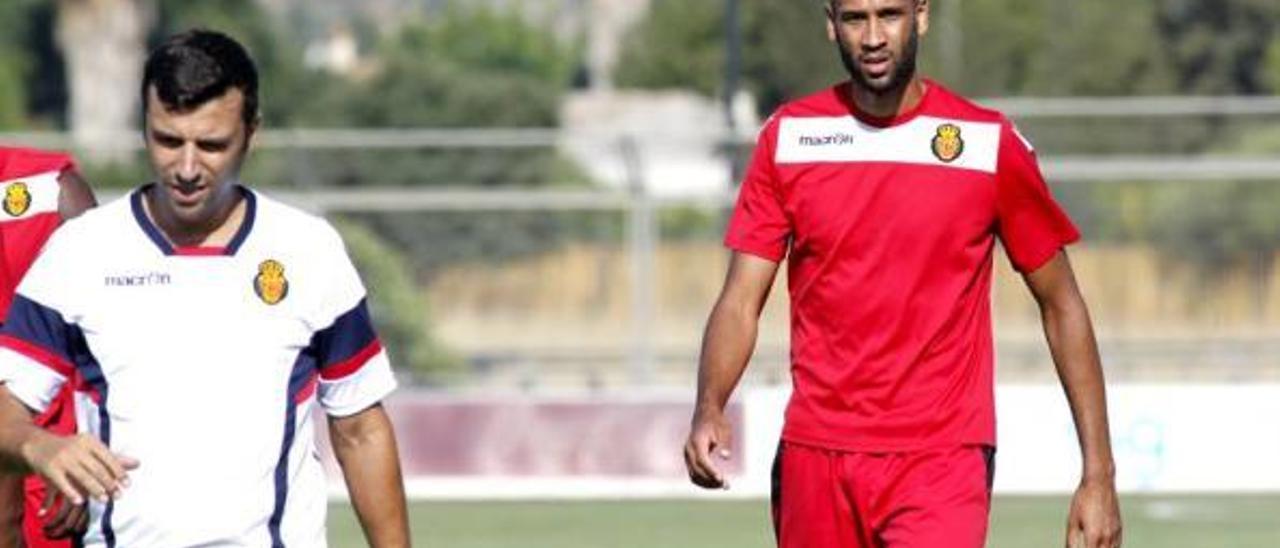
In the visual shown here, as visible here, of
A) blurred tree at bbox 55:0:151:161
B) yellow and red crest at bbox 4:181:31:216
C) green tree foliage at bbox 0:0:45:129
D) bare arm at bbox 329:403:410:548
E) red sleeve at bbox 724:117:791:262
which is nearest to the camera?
bare arm at bbox 329:403:410:548

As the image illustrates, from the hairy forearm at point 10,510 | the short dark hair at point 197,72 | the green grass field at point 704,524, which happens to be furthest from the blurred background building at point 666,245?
the short dark hair at point 197,72

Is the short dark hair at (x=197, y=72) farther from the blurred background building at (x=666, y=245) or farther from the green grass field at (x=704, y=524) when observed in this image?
the blurred background building at (x=666, y=245)

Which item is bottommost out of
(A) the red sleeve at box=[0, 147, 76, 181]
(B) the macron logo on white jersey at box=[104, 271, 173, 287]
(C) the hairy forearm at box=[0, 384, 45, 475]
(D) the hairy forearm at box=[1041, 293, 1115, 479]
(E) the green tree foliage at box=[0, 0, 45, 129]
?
(E) the green tree foliage at box=[0, 0, 45, 129]

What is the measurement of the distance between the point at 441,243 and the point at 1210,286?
5.72 m

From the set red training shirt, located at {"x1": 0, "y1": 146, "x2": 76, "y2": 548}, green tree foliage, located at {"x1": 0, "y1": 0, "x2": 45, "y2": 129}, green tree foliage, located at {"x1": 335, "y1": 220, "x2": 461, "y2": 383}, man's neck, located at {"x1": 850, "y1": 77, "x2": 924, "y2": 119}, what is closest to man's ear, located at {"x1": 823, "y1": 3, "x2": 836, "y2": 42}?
man's neck, located at {"x1": 850, "y1": 77, "x2": 924, "y2": 119}

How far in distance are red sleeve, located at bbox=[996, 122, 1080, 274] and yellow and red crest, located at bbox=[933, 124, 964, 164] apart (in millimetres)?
99

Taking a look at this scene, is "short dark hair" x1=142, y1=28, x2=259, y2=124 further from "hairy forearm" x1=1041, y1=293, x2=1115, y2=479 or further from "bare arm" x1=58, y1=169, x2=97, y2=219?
"hairy forearm" x1=1041, y1=293, x2=1115, y2=479

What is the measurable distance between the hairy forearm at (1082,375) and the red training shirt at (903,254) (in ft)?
0.46

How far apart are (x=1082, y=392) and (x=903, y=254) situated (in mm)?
525

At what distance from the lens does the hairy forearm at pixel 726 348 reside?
24.6ft

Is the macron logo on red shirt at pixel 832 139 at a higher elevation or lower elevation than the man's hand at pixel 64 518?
higher

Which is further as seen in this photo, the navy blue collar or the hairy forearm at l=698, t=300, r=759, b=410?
the hairy forearm at l=698, t=300, r=759, b=410

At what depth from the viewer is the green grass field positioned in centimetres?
1598

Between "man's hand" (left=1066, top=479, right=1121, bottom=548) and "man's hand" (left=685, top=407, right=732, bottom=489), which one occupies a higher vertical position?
"man's hand" (left=685, top=407, right=732, bottom=489)
